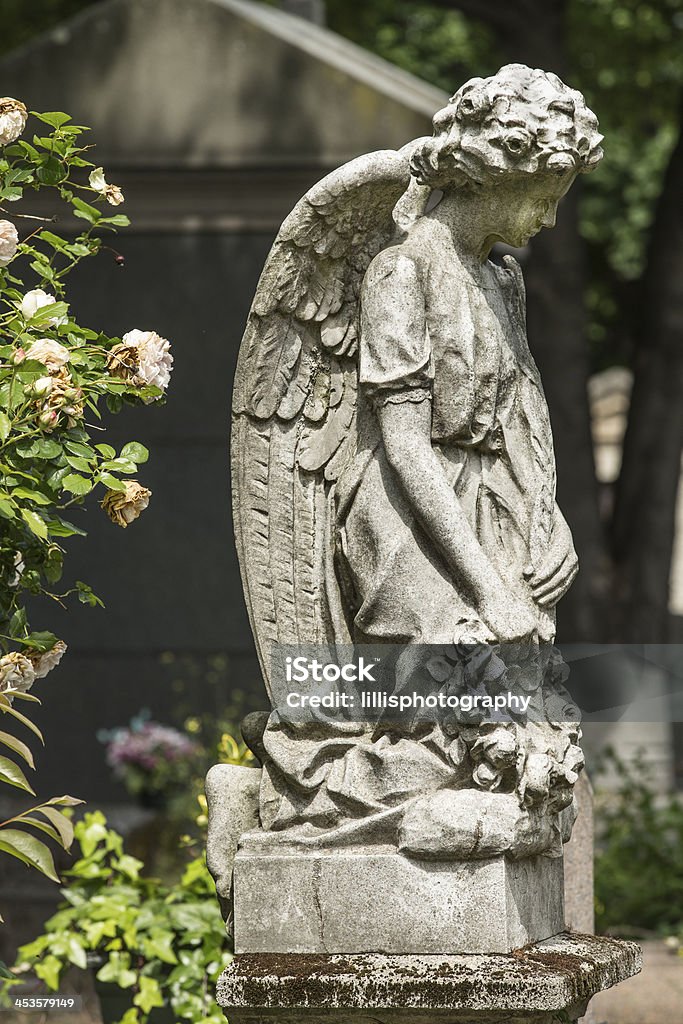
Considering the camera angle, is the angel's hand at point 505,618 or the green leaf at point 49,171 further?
the green leaf at point 49,171

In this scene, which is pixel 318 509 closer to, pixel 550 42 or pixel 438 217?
pixel 438 217

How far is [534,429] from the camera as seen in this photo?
4.23m

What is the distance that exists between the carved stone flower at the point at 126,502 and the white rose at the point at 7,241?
0.62m

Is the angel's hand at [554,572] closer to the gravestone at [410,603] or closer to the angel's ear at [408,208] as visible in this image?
the gravestone at [410,603]

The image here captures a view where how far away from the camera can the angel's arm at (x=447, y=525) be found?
3902mm

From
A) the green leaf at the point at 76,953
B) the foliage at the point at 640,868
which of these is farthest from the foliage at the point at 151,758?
the green leaf at the point at 76,953

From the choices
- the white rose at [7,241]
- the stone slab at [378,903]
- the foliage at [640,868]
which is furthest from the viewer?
the foliage at [640,868]

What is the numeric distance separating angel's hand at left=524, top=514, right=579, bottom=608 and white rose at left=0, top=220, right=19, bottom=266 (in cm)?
149

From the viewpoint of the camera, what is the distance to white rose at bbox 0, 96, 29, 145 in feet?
13.3

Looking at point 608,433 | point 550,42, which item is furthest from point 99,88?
point 608,433

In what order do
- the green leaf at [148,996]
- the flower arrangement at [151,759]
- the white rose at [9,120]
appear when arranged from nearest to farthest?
the white rose at [9,120], the green leaf at [148,996], the flower arrangement at [151,759]

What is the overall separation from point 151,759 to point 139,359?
5.07 m

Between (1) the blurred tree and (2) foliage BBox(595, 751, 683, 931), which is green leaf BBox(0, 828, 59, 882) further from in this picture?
(1) the blurred tree

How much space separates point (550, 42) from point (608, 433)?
12739 mm
